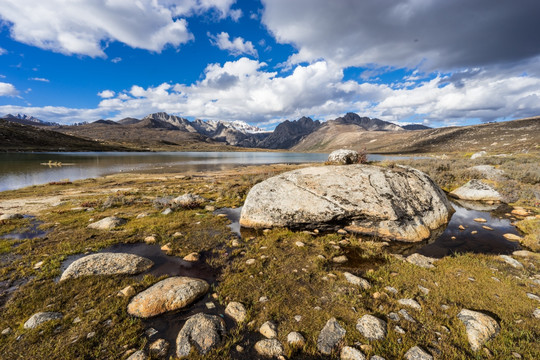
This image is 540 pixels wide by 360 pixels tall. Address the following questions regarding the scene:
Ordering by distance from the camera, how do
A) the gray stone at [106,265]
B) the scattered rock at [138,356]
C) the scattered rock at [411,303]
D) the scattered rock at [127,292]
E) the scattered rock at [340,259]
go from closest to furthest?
the scattered rock at [138,356] < the scattered rock at [411,303] < the scattered rock at [127,292] < the gray stone at [106,265] < the scattered rock at [340,259]

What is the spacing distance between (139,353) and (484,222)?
17.9 m

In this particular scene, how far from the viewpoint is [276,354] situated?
4.42 meters

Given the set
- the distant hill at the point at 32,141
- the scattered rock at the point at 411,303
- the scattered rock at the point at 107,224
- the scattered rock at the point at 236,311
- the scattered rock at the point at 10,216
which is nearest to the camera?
the scattered rock at the point at 236,311

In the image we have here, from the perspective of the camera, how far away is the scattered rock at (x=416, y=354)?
4.20m

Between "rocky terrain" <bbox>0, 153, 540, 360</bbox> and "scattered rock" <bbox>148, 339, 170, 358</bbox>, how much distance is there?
47 mm

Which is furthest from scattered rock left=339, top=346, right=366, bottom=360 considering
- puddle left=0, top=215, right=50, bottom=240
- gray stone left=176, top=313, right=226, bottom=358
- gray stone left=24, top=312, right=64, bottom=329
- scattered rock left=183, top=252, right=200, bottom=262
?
puddle left=0, top=215, right=50, bottom=240

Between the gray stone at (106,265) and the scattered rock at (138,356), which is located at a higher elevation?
the gray stone at (106,265)

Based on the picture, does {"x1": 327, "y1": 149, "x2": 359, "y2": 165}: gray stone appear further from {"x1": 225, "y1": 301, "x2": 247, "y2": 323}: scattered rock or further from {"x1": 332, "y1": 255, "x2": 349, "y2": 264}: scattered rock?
{"x1": 225, "y1": 301, "x2": 247, "y2": 323}: scattered rock

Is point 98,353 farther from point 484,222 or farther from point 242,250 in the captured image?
point 484,222

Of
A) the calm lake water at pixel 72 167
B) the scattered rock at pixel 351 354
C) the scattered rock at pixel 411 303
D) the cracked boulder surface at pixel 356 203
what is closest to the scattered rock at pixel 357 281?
the scattered rock at pixel 411 303

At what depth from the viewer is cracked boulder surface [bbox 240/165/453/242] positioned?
10766mm

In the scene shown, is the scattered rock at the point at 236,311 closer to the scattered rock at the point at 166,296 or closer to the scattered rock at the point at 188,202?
the scattered rock at the point at 166,296

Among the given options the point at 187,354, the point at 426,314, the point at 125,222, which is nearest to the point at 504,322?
the point at 426,314

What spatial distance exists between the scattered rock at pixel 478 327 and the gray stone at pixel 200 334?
18.3ft
